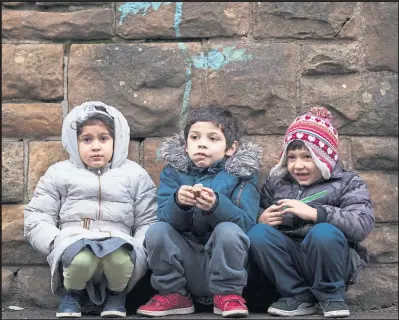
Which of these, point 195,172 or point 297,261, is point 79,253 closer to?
point 195,172

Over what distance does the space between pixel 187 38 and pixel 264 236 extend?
49.5 inches

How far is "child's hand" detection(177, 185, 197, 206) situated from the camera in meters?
4.39

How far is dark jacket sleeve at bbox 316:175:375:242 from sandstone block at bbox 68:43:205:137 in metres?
1.02

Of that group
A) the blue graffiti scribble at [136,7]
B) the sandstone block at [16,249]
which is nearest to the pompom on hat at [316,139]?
the blue graffiti scribble at [136,7]

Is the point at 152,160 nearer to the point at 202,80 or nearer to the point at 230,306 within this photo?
the point at 202,80

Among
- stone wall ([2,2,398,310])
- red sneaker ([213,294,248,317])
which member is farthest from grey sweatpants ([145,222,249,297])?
stone wall ([2,2,398,310])

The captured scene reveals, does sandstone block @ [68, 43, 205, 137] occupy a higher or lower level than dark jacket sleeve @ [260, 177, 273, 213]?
higher

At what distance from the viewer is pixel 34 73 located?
203 inches

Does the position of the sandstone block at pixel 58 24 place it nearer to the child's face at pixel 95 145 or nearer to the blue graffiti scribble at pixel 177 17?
the blue graffiti scribble at pixel 177 17

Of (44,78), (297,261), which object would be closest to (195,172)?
(297,261)

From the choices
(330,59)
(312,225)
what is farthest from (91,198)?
(330,59)

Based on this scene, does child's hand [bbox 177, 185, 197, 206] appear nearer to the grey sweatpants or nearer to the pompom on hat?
the grey sweatpants

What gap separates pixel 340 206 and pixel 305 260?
1.14 feet

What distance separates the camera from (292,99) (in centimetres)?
511
